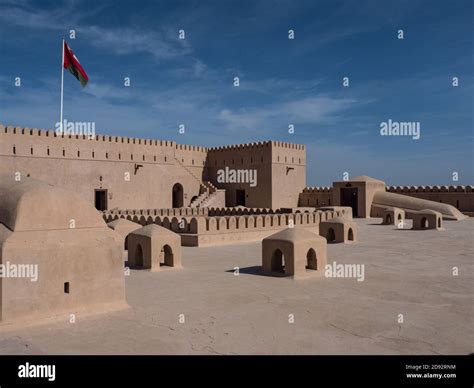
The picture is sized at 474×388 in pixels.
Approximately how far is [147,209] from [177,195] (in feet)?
25.9

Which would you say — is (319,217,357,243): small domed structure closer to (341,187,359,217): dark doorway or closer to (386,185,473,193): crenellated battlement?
(341,187,359,217): dark doorway

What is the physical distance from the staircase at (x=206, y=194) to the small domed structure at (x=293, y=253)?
19.4 meters

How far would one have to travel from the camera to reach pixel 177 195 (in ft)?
106

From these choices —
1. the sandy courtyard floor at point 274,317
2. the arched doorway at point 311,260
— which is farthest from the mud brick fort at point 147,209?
the sandy courtyard floor at point 274,317

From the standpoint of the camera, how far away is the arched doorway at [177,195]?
31.9 metres

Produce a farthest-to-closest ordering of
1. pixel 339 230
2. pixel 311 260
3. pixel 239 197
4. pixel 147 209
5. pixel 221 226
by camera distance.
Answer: pixel 239 197, pixel 147 209, pixel 221 226, pixel 339 230, pixel 311 260

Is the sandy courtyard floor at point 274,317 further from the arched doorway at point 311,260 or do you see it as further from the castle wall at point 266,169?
the castle wall at point 266,169

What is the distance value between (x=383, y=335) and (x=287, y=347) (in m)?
1.41

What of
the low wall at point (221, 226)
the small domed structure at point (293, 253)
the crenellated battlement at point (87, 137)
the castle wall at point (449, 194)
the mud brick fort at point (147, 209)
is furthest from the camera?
the castle wall at point (449, 194)

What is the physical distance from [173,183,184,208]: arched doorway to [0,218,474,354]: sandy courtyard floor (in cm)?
2087

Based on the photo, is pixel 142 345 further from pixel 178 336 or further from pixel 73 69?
pixel 73 69

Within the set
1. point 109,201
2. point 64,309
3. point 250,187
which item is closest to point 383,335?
point 64,309

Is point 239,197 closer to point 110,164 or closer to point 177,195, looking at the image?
point 177,195

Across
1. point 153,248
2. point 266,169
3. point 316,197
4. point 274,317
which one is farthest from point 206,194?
point 274,317
